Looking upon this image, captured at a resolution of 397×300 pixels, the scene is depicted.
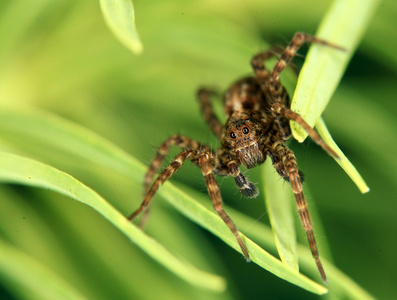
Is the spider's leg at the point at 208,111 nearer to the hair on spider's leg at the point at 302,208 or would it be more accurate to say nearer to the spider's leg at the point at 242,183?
the spider's leg at the point at 242,183

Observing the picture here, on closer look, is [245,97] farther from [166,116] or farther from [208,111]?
[166,116]

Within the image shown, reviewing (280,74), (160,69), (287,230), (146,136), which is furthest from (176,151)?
(287,230)

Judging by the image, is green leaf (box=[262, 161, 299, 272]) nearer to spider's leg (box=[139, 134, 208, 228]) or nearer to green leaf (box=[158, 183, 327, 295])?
green leaf (box=[158, 183, 327, 295])

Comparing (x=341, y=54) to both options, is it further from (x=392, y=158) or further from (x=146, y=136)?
(x=146, y=136)

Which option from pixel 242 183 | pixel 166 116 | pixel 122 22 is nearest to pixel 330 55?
pixel 122 22

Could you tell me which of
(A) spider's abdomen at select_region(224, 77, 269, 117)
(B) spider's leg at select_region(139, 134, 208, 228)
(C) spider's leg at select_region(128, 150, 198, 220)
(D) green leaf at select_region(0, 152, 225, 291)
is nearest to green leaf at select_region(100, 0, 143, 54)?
(D) green leaf at select_region(0, 152, 225, 291)

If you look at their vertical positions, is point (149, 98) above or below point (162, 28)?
below
